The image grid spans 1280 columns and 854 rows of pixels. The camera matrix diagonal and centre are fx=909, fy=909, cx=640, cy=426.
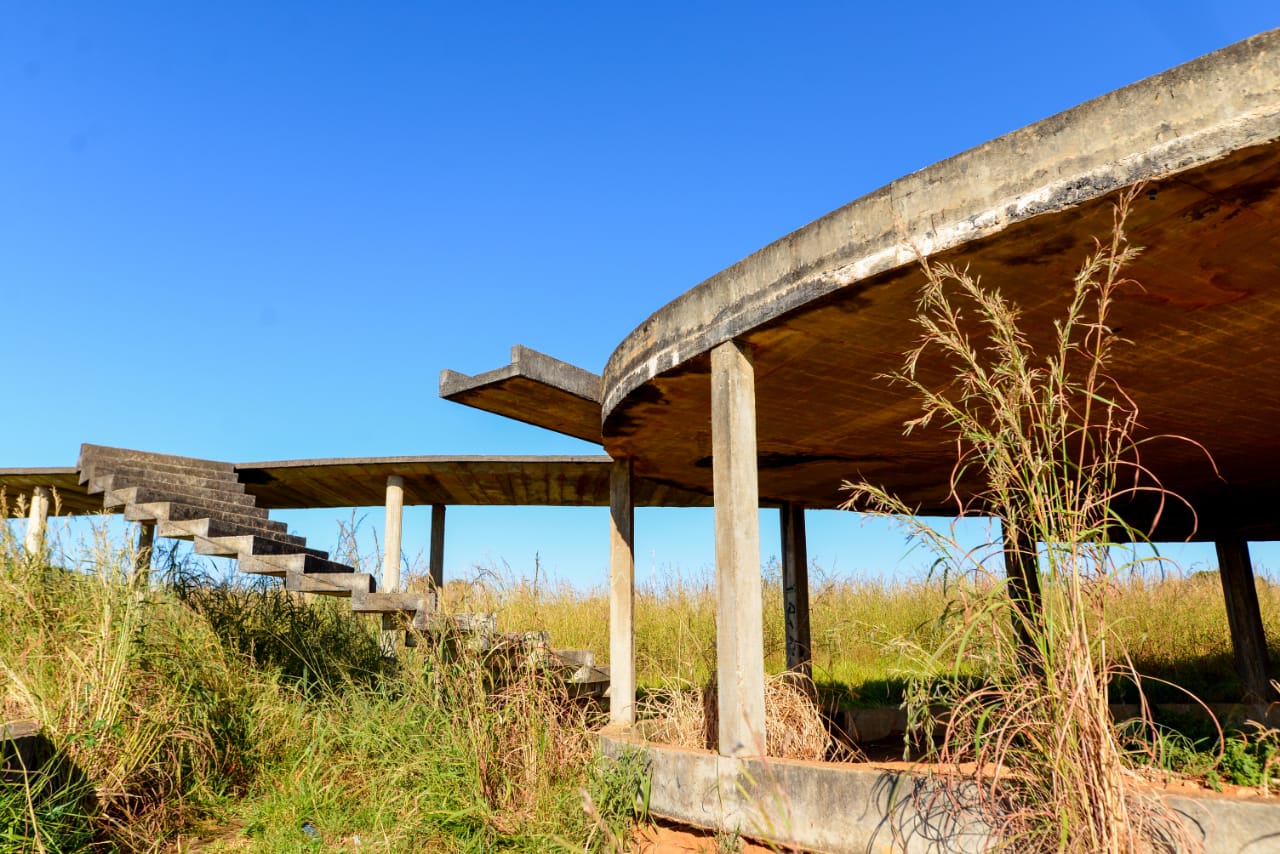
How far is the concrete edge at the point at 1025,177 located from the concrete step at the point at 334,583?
3755 mm

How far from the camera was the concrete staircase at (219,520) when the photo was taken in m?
7.16

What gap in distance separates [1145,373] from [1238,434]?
199 centimetres

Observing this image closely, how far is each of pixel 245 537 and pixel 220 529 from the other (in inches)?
28.0

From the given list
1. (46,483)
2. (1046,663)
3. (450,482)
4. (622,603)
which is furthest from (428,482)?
(1046,663)

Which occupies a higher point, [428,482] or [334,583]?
[428,482]

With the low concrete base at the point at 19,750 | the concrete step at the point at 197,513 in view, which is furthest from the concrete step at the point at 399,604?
the low concrete base at the point at 19,750

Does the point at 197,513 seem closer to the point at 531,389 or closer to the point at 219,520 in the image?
the point at 219,520

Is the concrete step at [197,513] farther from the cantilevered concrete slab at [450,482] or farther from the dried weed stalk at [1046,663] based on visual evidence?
the dried weed stalk at [1046,663]

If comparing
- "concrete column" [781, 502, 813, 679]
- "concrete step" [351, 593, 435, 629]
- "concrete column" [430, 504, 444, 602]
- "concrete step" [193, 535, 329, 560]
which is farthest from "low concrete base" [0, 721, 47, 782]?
"concrete column" [430, 504, 444, 602]

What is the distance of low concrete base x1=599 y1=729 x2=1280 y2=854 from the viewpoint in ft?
9.14

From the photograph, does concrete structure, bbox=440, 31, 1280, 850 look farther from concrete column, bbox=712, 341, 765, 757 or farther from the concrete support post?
the concrete support post

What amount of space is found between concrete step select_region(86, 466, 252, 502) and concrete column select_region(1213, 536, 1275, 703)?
11.2 metres

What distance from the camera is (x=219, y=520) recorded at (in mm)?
8430

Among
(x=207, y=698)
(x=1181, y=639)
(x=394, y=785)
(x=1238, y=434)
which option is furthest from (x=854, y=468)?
(x=1181, y=639)
